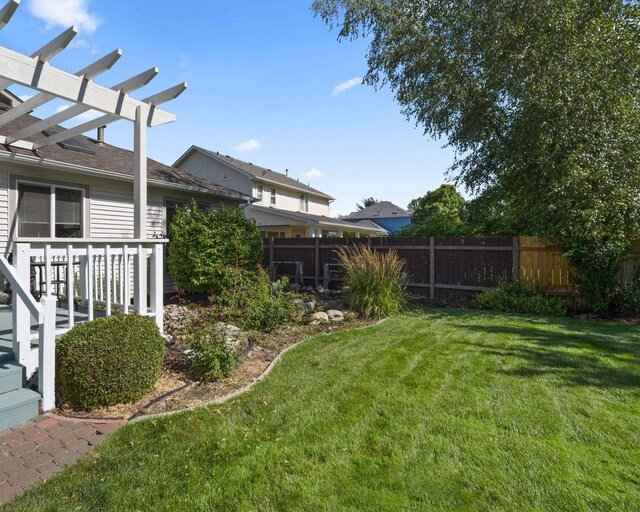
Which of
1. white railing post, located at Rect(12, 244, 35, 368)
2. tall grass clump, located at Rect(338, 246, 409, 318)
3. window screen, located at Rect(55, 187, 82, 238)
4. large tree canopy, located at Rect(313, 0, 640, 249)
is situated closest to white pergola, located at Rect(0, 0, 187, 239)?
white railing post, located at Rect(12, 244, 35, 368)

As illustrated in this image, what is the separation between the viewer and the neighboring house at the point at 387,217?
36.8 m

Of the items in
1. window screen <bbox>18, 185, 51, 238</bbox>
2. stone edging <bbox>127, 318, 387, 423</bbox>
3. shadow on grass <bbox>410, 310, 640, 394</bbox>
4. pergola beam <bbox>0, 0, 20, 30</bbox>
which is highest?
pergola beam <bbox>0, 0, 20, 30</bbox>

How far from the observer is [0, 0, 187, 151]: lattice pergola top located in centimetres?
378

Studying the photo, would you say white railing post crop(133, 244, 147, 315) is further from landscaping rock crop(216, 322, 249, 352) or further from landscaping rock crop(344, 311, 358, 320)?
landscaping rock crop(344, 311, 358, 320)

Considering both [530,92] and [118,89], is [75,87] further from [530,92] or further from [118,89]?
[530,92]

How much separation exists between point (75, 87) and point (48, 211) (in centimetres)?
390

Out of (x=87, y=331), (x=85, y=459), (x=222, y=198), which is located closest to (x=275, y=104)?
(x=222, y=198)

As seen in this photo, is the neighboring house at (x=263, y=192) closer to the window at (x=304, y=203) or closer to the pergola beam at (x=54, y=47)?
the window at (x=304, y=203)

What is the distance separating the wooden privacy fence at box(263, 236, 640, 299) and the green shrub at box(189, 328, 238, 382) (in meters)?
5.93

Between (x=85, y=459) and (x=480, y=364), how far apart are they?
376 cm

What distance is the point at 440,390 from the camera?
11.3ft

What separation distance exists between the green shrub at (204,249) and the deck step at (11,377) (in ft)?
15.8

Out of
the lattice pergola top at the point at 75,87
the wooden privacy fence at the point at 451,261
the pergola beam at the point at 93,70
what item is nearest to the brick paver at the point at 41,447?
the lattice pergola top at the point at 75,87

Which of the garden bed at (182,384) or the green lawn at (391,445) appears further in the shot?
the garden bed at (182,384)
